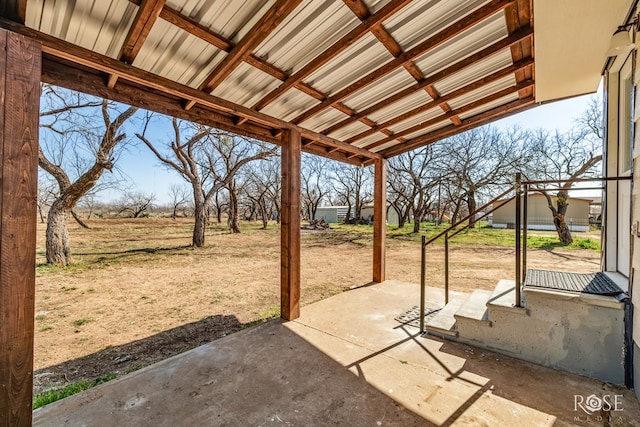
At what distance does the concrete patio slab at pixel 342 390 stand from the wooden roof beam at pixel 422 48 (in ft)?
8.46

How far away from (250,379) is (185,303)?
2865 mm

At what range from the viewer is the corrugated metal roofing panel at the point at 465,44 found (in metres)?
2.04

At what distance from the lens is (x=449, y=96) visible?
2.97 meters

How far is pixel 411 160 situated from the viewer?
15.8 m

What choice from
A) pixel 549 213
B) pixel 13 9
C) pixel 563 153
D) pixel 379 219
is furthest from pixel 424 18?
pixel 549 213

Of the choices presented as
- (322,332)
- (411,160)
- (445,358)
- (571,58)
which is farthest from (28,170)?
(411,160)

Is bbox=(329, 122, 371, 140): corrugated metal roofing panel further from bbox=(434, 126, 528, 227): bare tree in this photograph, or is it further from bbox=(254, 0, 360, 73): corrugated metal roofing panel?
bbox=(434, 126, 528, 227): bare tree

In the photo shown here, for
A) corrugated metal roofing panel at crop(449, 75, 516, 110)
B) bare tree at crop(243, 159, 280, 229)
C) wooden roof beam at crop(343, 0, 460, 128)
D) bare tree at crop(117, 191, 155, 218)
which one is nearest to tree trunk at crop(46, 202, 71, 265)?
wooden roof beam at crop(343, 0, 460, 128)

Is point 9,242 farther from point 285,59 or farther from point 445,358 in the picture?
point 445,358

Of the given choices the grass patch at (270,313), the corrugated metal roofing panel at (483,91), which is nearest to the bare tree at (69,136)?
the grass patch at (270,313)

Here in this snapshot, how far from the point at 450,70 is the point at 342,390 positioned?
Result: 116 inches

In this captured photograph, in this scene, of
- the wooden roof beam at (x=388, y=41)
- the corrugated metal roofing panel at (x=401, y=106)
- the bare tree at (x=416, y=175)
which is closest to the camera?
the wooden roof beam at (x=388, y=41)

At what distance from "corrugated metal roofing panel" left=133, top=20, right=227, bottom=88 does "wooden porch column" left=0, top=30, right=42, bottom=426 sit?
611mm

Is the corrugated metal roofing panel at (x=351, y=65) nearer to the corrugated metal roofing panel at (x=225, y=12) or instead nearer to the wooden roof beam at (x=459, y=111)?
the corrugated metal roofing panel at (x=225, y=12)
